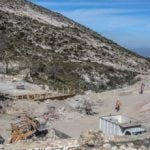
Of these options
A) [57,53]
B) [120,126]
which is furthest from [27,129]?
[57,53]

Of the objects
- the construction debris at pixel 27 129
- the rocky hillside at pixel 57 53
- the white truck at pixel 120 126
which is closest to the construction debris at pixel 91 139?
the white truck at pixel 120 126

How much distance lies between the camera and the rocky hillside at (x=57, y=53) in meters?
64.4

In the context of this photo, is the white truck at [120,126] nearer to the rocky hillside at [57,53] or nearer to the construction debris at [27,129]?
the construction debris at [27,129]

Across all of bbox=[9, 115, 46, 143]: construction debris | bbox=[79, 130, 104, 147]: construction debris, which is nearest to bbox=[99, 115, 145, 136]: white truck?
bbox=[9, 115, 46, 143]: construction debris

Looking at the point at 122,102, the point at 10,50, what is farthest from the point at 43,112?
the point at 10,50

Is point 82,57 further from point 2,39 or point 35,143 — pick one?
point 35,143

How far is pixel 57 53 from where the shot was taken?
273 feet

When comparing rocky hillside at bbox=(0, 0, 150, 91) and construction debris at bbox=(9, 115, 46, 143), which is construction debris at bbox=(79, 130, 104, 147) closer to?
construction debris at bbox=(9, 115, 46, 143)

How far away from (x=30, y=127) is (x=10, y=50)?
146 ft

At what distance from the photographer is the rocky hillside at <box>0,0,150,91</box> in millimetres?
64375

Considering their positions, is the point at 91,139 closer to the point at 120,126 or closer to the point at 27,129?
the point at 120,126

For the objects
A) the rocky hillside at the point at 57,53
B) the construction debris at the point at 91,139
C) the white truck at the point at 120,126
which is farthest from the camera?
the rocky hillside at the point at 57,53

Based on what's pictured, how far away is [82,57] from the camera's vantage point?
8431cm

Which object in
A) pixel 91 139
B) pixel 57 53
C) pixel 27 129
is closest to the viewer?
pixel 91 139
